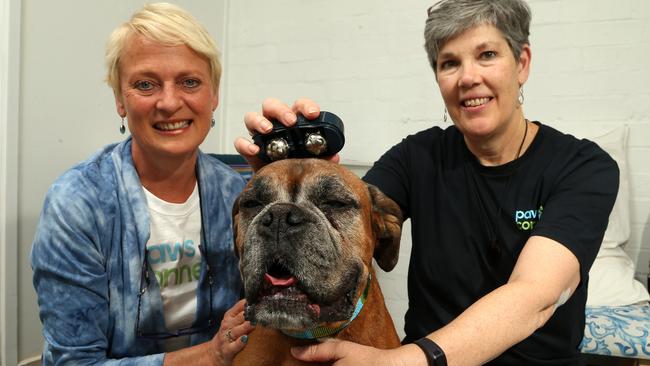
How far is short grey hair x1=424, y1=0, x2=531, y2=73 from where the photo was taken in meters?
1.52

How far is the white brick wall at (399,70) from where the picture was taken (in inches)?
123

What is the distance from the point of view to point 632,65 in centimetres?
309

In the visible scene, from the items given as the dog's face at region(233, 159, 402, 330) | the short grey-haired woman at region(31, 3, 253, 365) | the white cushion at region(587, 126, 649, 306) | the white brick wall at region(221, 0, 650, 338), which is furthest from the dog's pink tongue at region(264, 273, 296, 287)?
the white brick wall at region(221, 0, 650, 338)

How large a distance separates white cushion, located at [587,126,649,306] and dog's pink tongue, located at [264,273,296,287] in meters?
2.08

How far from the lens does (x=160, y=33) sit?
4.92ft

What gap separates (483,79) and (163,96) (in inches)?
38.1

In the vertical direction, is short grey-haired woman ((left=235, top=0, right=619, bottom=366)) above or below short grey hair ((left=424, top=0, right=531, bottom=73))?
below

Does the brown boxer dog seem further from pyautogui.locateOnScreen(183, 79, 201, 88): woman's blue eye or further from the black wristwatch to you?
pyautogui.locateOnScreen(183, 79, 201, 88): woman's blue eye

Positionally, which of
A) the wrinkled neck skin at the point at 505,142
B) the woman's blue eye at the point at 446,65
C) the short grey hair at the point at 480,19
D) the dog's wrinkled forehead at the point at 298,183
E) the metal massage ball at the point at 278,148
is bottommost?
the dog's wrinkled forehead at the point at 298,183

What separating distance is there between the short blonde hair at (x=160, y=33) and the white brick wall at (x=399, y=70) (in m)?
2.27

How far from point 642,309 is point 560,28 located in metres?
1.76

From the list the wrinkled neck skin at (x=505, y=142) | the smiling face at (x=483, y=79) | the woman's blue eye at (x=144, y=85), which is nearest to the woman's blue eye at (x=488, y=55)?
the smiling face at (x=483, y=79)

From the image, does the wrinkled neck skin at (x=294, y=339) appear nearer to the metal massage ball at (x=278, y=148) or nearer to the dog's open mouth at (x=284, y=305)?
the dog's open mouth at (x=284, y=305)

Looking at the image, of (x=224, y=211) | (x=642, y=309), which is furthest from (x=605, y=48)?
(x=224, y=211)
